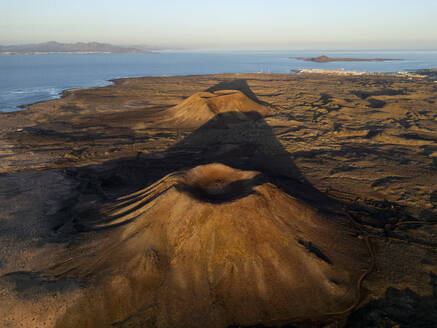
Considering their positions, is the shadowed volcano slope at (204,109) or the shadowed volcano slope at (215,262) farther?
the shadowed volcano slope at (204,109)

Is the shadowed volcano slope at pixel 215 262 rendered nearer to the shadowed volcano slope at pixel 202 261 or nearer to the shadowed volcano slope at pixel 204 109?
the shadowed volcano slope at pixel 202 261

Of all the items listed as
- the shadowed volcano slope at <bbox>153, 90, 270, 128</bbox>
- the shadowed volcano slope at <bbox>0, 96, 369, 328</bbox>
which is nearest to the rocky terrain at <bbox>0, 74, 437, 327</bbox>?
the shadowed volcano slope at <bbox>0, 96, 369, 328</bbox>

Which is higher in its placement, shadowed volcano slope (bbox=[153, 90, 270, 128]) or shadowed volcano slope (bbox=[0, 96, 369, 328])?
shadowed volcano slope (bbox=[153, 90, 270, 128])

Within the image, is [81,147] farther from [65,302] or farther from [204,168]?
[65,302]

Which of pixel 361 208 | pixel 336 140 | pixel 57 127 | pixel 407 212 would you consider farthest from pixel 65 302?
pixel 57 127

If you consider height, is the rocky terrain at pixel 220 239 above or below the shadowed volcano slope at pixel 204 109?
below

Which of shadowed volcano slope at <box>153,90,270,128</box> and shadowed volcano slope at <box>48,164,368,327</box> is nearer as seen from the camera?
shadowed volcano slope at <box>48,164,368,327</box>

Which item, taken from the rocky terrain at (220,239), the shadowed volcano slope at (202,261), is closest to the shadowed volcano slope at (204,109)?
the rocky terrain at (220,239)

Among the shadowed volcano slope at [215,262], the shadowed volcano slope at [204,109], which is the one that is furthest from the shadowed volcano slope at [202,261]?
the shadowed volcano slope at [204,109]

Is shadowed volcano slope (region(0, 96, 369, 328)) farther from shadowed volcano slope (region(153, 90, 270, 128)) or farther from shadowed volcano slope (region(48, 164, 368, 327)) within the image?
shadowed volcano slope (region(153, 90, 270, 128))
